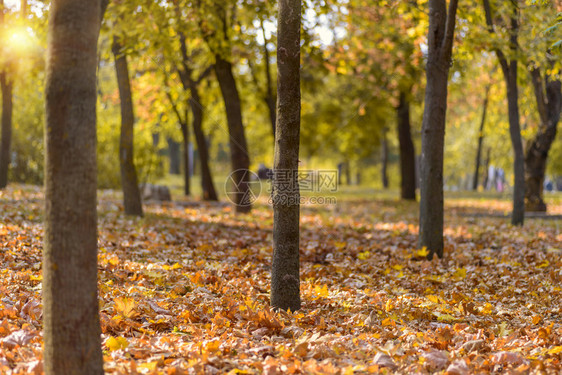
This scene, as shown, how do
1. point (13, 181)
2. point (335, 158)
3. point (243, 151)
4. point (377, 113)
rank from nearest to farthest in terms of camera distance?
point (243, 151) < point (13, 181) < point (377, 113) < point (335, 158)

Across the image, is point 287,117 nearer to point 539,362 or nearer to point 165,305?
point 165,305

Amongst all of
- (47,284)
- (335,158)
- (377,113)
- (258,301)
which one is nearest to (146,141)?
(377,113)

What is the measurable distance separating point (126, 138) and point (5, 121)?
4.31 metres

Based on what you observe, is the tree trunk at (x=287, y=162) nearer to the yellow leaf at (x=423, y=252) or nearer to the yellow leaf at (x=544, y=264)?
the yellow leaf at (x=423, y=252)

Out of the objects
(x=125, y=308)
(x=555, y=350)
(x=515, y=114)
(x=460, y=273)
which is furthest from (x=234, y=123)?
(x=555, y=350)

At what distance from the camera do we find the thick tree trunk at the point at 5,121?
12452mm

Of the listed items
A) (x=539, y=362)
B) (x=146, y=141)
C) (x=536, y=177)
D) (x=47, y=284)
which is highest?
(x=146, y=141)

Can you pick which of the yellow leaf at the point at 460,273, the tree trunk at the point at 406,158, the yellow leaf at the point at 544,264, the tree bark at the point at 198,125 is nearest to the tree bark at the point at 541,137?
Answer: the tree trunk at the point at 406,158

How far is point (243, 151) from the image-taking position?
42.9ft

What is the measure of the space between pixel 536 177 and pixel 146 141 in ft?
45.3

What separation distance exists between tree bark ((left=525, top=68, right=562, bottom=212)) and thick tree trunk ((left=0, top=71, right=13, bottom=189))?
43.7ft

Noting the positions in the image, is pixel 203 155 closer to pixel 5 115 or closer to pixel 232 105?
pixel 232 105

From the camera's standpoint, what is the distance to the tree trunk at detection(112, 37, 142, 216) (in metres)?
10.3

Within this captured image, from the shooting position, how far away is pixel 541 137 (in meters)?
13.8
